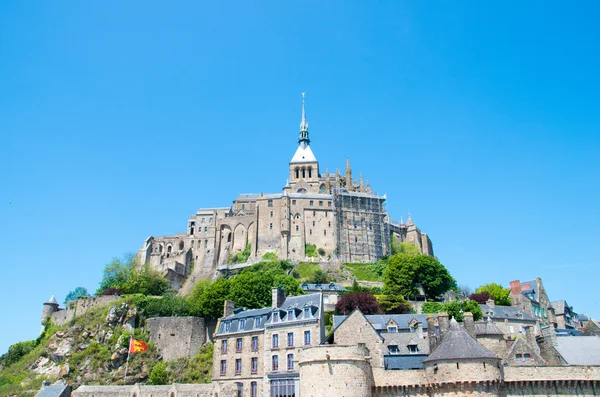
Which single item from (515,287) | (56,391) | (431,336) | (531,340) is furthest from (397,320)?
(515,287)

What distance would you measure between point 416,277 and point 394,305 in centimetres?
1126

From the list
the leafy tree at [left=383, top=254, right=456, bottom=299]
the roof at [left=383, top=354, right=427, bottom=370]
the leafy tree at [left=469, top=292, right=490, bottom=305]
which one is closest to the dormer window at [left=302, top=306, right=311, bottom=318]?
the roof at [left=383, top=354, right=427, bottom=370]

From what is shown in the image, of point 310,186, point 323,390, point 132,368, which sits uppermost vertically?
point 310,186

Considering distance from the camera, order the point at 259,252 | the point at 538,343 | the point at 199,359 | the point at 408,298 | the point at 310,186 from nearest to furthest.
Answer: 1. the point at 538,343
2. the point at 199,359
3. the point at 408,298
4. the point at 259,252
5. the point at 310,186

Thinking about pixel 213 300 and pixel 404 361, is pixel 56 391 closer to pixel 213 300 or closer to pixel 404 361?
pixel 213 300

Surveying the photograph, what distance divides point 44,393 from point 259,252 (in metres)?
46.6

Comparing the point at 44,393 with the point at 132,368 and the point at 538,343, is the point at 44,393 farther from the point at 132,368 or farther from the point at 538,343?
the point at 538,343

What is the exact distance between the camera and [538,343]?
40406mm

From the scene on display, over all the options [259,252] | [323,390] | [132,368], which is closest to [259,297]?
[132,368]

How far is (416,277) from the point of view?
220 feet

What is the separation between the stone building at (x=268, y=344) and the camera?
→ 38.4 m

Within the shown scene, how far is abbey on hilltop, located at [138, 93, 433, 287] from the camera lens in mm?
85625

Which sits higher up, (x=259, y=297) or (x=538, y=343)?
(x=259, y=297)

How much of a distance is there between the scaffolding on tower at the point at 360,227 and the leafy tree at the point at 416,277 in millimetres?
16504
